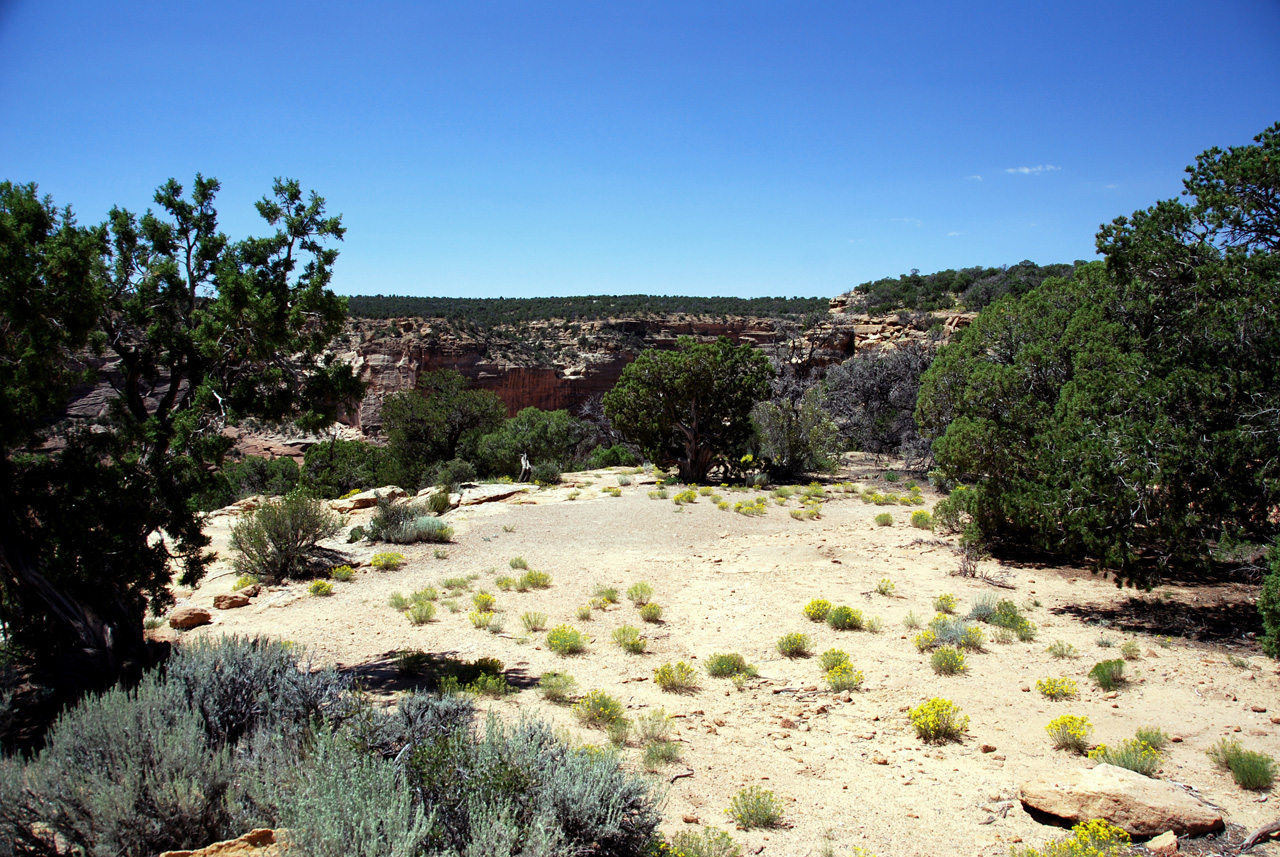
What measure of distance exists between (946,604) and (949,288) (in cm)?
4847

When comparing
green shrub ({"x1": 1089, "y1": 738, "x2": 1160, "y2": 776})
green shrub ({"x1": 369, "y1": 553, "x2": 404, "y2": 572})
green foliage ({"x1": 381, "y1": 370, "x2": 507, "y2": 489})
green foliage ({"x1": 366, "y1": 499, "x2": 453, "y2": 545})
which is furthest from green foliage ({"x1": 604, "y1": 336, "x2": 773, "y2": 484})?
green shrub ({"x1": 1089, "y1": 738, "x2": 1160, "y2": 776})

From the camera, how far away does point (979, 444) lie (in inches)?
440

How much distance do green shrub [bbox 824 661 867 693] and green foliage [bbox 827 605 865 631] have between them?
1670 millimetres

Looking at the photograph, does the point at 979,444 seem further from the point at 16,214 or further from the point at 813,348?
the point at 813,348

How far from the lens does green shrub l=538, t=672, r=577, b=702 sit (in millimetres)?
6461

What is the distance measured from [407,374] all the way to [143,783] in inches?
1670

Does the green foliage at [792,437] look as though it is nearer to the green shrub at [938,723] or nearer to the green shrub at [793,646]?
the green shrub at [793,646]

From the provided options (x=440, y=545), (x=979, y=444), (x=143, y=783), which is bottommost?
(x=440, y=545)

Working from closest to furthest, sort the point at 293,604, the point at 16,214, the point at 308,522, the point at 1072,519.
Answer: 1. the point at 16,214
2. the point at 1072,519
3. the point at 293,604
4. the point at 308,522

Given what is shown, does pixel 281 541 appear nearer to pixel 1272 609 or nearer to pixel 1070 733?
pixel 1070 733

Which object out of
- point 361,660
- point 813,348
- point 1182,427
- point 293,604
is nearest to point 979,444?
point 1182,427

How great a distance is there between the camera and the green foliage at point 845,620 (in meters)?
8.80

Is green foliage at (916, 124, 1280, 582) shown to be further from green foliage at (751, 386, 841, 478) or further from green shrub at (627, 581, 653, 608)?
green foliage at (751, 386, 841, 478)

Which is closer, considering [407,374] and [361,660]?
[361,660]
